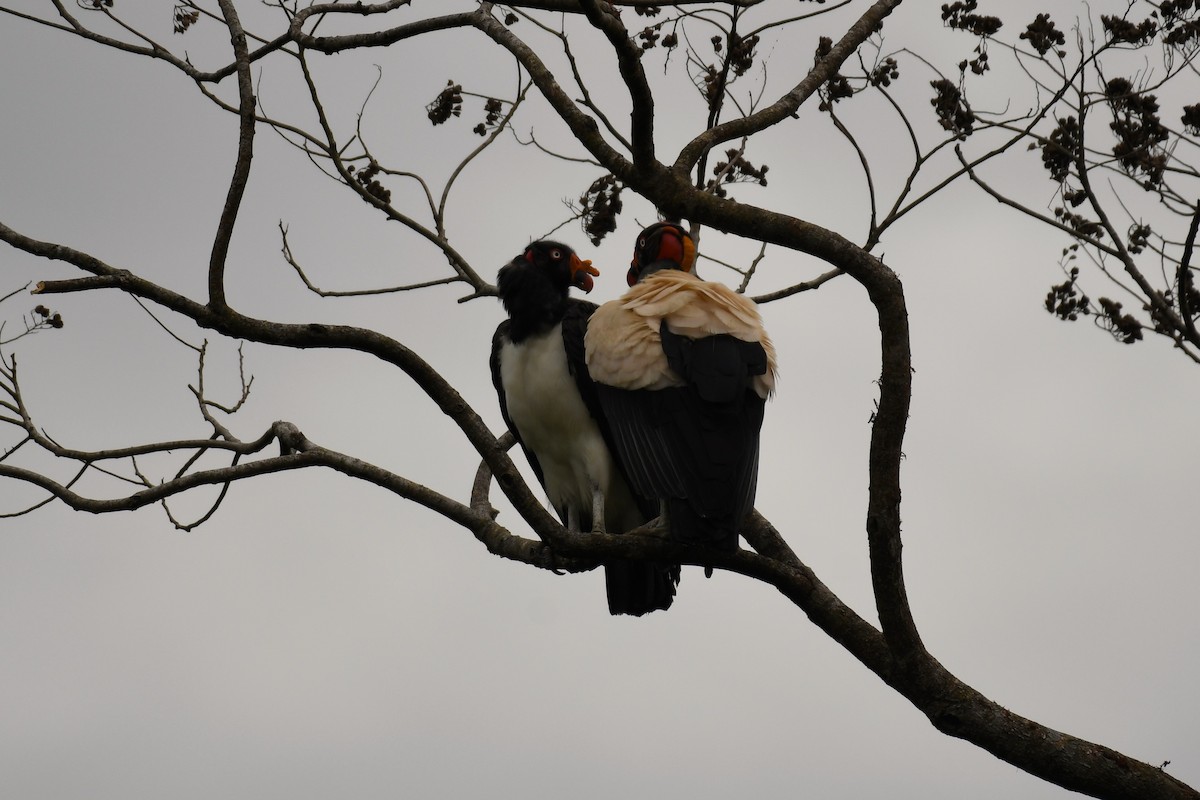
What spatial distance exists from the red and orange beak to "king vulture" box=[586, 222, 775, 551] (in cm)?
99

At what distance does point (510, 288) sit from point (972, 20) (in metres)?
2.90

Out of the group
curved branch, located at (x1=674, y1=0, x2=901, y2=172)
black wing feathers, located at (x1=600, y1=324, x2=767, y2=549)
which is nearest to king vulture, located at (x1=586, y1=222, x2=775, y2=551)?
black wing feathers, located at (x1=600, y1=324, x2=767, y2=549)

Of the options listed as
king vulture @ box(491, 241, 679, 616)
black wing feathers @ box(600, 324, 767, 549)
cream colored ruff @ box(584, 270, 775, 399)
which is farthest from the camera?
king vulture @ box(491, 241, 679, 616)

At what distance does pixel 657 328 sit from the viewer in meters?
5.68

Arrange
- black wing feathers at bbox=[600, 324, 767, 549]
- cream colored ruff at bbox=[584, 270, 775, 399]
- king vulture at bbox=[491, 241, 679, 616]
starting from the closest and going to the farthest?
black wing feathers at bbox=[600, 324, 767, 549] < cream colored ruff at bbox=[584, 270, 775, 399] < king vulture at bbox=[491, 241, 679, 616]

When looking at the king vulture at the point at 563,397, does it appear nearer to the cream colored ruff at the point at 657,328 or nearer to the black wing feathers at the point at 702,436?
the cream colored ruff at the point at 657,328

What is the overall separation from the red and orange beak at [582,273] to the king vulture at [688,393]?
0.99 metres

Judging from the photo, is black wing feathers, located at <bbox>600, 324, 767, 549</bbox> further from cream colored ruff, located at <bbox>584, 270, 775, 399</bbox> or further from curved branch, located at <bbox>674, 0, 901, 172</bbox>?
curved branch, located at <bbox>674, 0, 901, 172</bbox>

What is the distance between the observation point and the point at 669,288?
5.87 meters

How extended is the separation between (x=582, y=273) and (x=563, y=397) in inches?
28.0

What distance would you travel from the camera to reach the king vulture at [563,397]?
6559 millimetres

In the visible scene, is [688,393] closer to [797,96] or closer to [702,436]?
[702,436]

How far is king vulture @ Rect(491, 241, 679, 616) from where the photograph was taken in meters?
6.56

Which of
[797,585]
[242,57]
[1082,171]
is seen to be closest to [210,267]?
[242,57]
